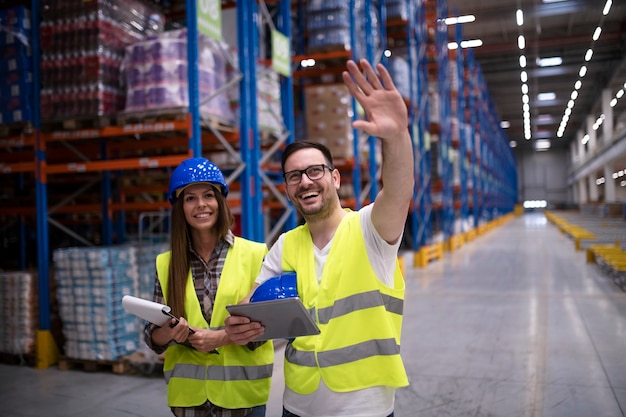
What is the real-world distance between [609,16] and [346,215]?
4069 millimetres

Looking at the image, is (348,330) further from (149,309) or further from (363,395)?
(149,309)

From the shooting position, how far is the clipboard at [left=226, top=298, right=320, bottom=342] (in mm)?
1655

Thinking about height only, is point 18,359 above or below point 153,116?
below

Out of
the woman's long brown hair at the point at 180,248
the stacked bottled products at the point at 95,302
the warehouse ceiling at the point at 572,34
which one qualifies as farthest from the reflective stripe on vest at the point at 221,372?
the warehouse ceiling at the point at 572,34

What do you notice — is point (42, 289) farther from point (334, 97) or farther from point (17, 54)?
point (334, 97)

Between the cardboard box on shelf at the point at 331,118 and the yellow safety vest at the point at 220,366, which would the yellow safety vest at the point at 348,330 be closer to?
the yellow safety vest at the point at 220,366

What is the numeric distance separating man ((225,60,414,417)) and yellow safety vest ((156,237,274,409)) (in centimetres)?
33

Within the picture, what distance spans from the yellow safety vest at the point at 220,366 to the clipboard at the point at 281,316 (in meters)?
0.43

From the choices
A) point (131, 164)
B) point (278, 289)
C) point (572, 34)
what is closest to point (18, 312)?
point (131, 164)

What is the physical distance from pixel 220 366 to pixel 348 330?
25.8 inches

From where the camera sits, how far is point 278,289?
1.82 m

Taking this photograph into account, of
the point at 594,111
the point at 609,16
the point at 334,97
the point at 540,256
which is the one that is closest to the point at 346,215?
Answer: the point at 609,16

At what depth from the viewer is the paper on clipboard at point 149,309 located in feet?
6.09

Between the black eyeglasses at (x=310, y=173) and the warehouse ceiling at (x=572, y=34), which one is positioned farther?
the warehouse ceiling at (x=572, y=34)
